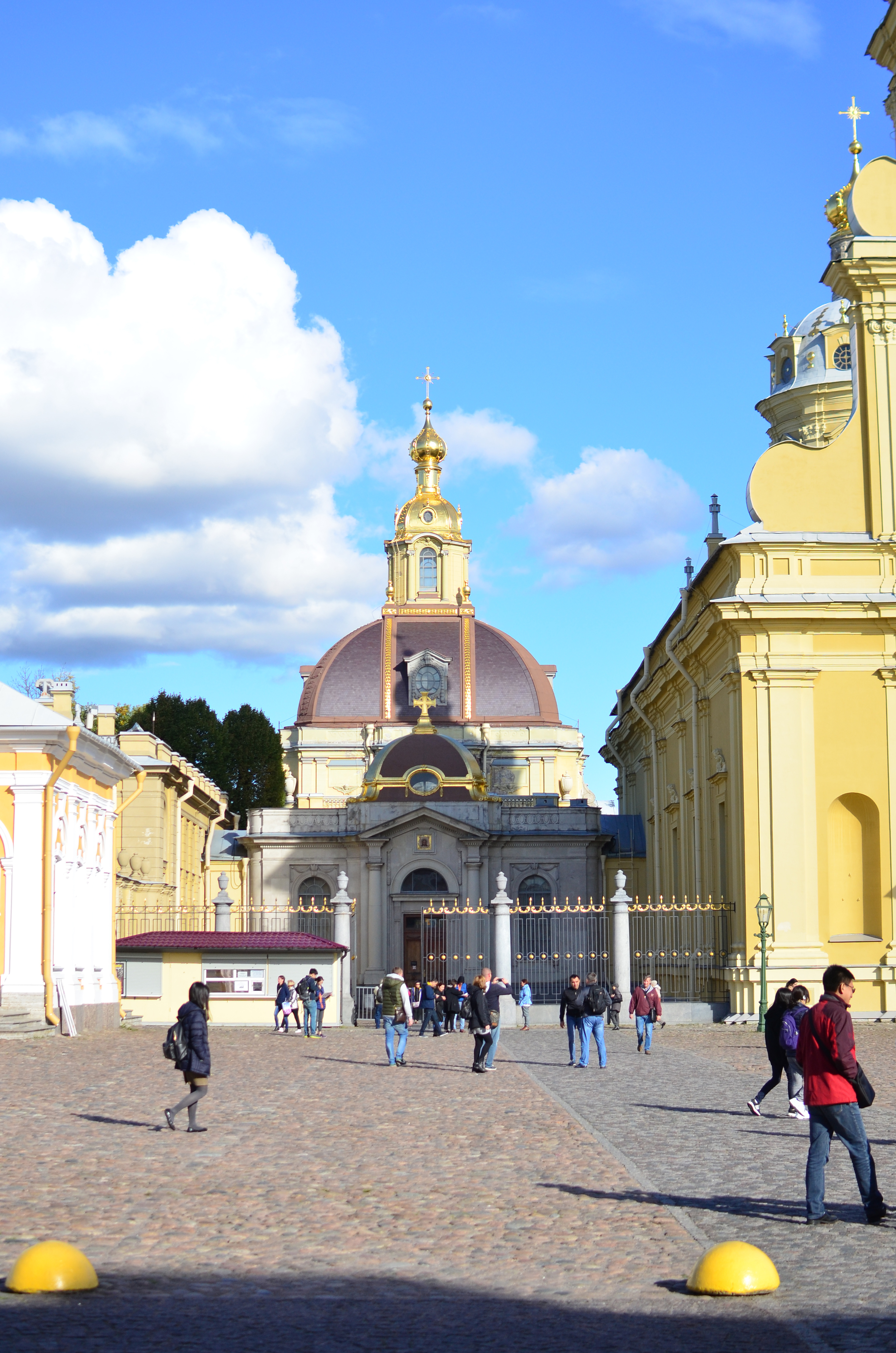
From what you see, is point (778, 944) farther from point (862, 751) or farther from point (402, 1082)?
point (402, 1082)

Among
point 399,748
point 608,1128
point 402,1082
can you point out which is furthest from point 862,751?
point 399,748

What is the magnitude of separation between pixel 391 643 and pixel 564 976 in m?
33.5

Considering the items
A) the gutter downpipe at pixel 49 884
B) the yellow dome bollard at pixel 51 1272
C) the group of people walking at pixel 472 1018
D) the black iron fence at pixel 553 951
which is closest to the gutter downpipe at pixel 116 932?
the gutter downpipe at pixel 49 884

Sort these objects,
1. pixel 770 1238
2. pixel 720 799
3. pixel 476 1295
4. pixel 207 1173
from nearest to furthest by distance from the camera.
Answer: pixel 476 1295
pixel 770 1238
pixel 207 1173
pixel 720 799

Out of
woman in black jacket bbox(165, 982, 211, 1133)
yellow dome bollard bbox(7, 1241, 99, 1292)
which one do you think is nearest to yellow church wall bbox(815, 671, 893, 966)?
woman in black jacket bbox(165, 982, 211, 1133)

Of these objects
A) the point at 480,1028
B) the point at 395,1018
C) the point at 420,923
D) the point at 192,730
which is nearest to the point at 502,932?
the point at 395,1018

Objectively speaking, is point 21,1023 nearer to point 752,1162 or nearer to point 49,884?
point 49,884

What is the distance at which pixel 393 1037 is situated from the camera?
2438 centimetres

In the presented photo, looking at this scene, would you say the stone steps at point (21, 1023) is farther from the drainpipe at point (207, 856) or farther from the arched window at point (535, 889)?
the drainpipe at point (207, 856)

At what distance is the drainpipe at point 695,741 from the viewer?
39.9 meters

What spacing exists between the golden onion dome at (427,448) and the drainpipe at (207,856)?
29650 millimetres

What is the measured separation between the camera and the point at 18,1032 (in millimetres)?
27766

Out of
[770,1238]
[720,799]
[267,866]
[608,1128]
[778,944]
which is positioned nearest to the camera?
[770,1238]

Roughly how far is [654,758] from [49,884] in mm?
26120
